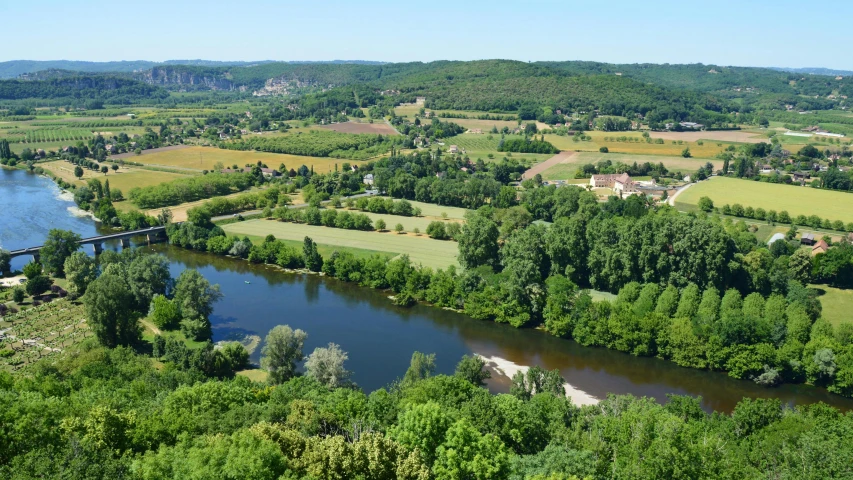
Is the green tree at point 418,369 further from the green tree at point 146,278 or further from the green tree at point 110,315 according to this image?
the green tree at point 146,278

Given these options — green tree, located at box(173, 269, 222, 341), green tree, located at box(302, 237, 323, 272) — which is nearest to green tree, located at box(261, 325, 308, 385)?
green tree, located at box(173, 269, 222, 341)

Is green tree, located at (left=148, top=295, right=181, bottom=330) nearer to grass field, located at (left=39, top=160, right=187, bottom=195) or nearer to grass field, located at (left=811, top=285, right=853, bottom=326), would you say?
grass field, located at (left=811, top=285, right=853, bottom=326)

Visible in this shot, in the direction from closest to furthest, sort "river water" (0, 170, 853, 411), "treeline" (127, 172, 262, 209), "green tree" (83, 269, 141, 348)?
1. "river water" (0, 170, 853, 411)
2. "green tree" (83, 269, 141, 348)
3. "treeline" (127, 172, 262, 209)

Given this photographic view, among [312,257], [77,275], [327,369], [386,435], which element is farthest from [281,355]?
[77,275]

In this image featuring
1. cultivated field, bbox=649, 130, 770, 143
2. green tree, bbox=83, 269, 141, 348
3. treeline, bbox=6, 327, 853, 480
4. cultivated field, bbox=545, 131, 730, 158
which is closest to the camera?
treeline, bbox=6, 327, 853, 480

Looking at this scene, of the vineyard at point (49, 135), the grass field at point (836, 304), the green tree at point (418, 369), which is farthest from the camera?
the vineyard at point (49, 135)

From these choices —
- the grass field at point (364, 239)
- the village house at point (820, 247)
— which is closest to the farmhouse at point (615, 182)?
the village house at point (820, 247)
